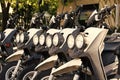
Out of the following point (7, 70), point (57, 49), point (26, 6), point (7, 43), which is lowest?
point (26, 6)

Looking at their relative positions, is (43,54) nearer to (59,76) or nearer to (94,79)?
(59,76)

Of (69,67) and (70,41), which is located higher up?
(70,41)

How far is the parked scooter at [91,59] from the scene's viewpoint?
4891mm

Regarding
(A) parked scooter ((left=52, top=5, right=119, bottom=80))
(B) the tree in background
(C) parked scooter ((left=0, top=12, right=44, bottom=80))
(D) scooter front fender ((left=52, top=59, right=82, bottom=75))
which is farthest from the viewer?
(B) the tree in background

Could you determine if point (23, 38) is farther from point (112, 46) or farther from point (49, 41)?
point (112, 46)

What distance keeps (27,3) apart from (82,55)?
36.5 feet

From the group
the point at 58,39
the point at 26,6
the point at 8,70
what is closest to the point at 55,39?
the point at 58,39

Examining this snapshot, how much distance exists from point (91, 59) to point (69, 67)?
35cm

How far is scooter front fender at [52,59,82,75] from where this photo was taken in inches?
197

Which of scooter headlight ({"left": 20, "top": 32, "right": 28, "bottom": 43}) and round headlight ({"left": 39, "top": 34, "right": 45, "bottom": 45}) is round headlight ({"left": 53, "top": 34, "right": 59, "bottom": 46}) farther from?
scooter headlight ({"left": 20, "top": 32, "right": 28, "bottom": 43})

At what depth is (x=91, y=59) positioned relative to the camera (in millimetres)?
4875

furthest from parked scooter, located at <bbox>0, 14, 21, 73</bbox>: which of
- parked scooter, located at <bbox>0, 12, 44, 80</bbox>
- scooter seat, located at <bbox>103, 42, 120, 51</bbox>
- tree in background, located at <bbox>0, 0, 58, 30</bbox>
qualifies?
tree in background, located at <bbox>0, 0, 58, 30</bbox>

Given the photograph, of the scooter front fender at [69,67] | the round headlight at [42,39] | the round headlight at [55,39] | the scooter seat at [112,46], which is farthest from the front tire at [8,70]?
the scooter seat at [112,46]

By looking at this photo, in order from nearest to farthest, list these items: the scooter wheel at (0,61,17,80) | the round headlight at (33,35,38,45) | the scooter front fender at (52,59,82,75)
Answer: the scooter front fender at (52,59,82,75) → the round headlight at (33,35,38,45) → the scooter wheel at (0,61,17,80)
